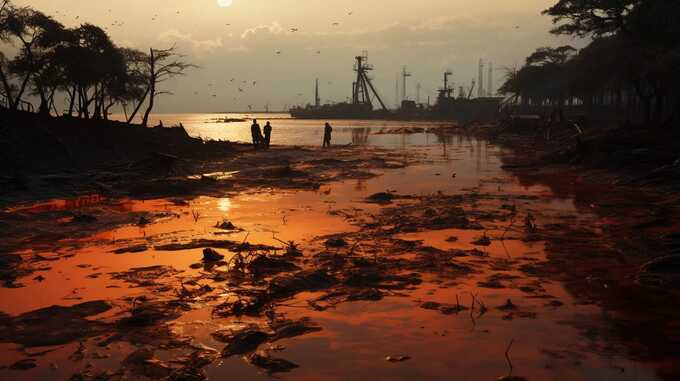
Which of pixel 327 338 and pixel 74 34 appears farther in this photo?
pixel 74 34

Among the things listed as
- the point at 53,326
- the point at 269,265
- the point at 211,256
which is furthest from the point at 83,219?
the point at 53,326

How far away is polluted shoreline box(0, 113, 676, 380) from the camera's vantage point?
514 centimetres

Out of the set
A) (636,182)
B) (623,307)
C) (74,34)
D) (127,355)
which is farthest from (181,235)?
(74,34)

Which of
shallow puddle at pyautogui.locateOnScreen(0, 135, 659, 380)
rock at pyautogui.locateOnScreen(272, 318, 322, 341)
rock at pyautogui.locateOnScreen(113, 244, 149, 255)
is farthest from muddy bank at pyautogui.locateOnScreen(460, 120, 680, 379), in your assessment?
rock at pyautogui.locateOnScreen(113, 244, 149, 255)

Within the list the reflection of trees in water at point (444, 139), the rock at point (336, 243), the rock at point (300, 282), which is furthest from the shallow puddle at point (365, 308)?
the reflection of trees in water at point (444, 139)

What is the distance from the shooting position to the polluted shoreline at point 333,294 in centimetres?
514

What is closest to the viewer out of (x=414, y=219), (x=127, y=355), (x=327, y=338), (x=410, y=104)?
(x=127, y=355)

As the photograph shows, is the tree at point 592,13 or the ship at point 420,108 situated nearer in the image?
the tree at point 592,13

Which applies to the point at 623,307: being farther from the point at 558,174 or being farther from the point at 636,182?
the point at 558,174

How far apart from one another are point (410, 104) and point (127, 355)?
130004 mm

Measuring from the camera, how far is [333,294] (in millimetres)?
7113

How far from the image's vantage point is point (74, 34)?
33438mm

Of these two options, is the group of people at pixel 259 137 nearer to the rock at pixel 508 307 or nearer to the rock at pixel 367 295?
the rock at pixel 367 295

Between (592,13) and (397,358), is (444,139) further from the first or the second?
(397,358)
